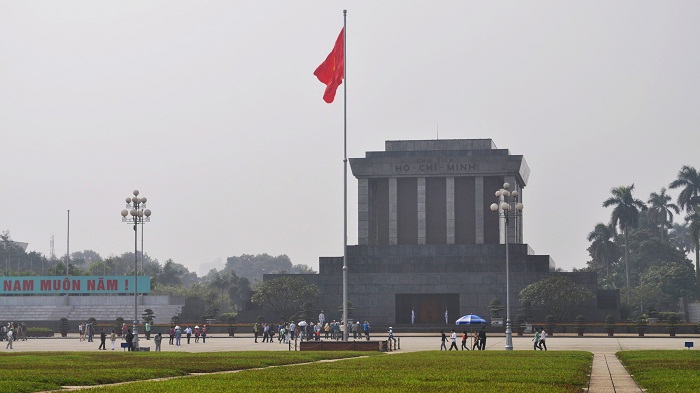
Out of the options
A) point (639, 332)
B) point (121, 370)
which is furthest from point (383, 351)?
point (639, 332)

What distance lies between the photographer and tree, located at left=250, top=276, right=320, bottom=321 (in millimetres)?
104125

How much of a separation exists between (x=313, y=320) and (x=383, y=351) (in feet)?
140

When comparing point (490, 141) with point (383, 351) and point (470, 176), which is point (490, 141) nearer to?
point (470, 176)

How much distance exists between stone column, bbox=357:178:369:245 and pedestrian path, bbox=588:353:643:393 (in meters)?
65.8

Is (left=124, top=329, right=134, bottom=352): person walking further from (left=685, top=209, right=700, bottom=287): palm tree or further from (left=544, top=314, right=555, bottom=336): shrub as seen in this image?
(left=685, top=209, right=700, bottom=287): palm tree

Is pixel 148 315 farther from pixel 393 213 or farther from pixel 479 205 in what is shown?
pixel 479 205

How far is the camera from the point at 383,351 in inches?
2397

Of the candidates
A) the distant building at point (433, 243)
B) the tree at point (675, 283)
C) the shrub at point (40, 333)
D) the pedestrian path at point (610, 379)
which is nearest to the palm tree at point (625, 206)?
the tree at point (675, 283)

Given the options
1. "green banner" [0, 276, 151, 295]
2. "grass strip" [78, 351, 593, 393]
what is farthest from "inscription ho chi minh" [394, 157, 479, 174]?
"grass strip" [78, 351, 593, 393]

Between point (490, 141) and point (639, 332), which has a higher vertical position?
point (490, 141)

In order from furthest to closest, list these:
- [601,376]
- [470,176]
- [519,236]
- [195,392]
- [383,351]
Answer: [519,236] → [470,176] → [383,351] → [601,376] → [195,392]

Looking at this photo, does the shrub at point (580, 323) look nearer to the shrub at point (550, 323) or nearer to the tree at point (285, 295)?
the shrub at point (550, 323)

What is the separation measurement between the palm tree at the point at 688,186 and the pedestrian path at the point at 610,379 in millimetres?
117356

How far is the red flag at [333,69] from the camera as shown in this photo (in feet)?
211
